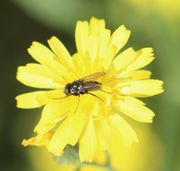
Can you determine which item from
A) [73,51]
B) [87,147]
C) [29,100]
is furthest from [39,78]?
[73,51]

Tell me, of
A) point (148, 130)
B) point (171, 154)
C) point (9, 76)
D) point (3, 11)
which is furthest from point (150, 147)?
point (3, 11)

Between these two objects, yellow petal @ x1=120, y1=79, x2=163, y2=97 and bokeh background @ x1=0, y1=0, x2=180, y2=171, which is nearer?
yellow petal @ x1=120, y1=79, x2=163, y2=97

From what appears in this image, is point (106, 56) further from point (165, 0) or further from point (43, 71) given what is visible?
point (165, 0)

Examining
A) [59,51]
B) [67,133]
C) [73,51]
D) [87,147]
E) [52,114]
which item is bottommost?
[87,147]

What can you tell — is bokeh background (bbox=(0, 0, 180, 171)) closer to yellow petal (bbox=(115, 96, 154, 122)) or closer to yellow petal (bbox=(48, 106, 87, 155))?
yellow petal (bbox=(115, 96, 154, 122))

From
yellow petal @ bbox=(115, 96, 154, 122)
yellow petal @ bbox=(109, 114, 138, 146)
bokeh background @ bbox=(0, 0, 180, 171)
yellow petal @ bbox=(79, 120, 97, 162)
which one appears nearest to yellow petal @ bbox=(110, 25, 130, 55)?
yellow petal @ bbox=(115, 96, 154, 122)

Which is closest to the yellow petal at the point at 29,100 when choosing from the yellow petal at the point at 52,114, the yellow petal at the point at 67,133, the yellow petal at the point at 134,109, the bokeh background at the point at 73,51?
the yellow petal at the point at 52,114

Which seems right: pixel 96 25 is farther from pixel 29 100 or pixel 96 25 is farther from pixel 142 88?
pixel 29 100
